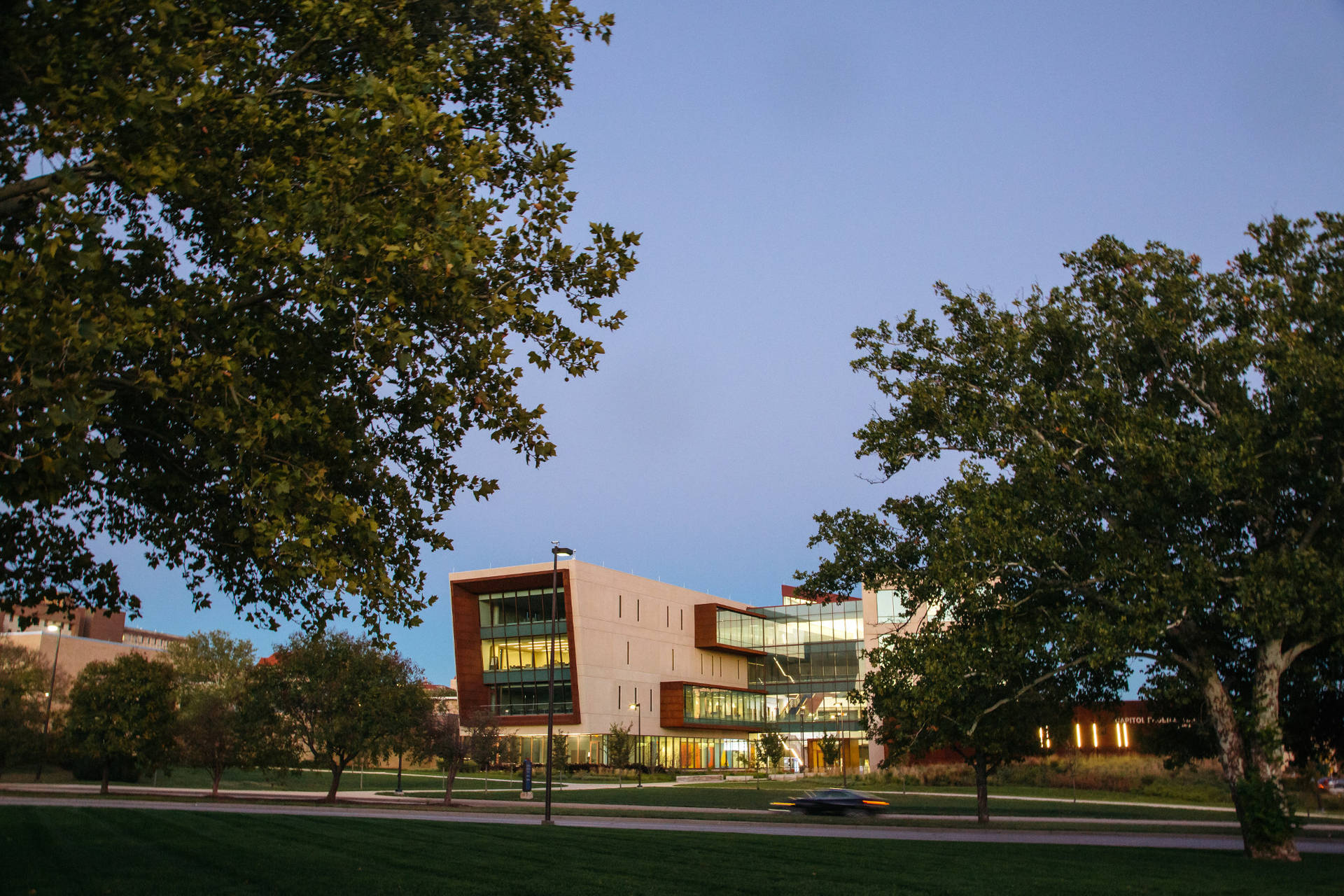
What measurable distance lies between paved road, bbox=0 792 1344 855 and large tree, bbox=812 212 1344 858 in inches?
165

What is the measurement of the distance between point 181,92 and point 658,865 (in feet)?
43.3

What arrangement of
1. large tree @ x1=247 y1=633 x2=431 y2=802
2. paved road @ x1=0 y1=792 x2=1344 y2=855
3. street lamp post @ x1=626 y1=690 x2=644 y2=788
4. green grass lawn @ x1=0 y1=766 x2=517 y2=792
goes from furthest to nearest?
street lamp post @ x1=626 y1=690 x2=644 y2=788 → green grass lawn @ x1=0 y1=766 x2=517 y2=792 → large tree @ x1=247 y1=633 x2=431 y2=802 → paved road @ x1=0 y1=792 x2=1344 y2=855

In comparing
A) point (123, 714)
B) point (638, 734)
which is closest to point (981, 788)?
point (123, 714)

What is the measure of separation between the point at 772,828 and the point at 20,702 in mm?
52407

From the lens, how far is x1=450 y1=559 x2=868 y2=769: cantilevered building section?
7744 cm

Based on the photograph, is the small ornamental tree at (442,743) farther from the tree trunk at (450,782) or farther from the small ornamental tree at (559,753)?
the small ornamental tree at (559,753)

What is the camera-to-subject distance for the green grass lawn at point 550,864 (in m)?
13.1

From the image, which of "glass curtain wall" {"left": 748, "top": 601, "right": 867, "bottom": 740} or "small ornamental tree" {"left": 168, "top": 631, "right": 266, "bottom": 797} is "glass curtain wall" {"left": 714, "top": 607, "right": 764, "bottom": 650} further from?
"small ornamental tree" {"left": 168, "top": 631, "right": 266, "bottom": 797}

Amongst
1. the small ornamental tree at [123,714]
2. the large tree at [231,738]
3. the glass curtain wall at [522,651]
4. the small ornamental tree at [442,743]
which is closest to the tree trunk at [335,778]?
the large tree at [231,738]

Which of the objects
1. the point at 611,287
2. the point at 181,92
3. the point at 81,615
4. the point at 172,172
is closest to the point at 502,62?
the point at 611,287

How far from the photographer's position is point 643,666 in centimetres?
8438

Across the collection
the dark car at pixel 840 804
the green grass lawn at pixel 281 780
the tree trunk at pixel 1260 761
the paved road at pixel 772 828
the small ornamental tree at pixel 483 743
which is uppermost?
the tree trunk at pixel 1260 761

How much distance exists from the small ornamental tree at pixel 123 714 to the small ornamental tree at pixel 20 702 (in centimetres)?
1449

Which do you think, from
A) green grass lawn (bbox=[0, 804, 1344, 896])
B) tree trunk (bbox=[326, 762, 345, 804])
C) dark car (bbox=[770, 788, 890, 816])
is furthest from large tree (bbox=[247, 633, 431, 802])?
dark car (bbox=[770, 788, 890, 816])
